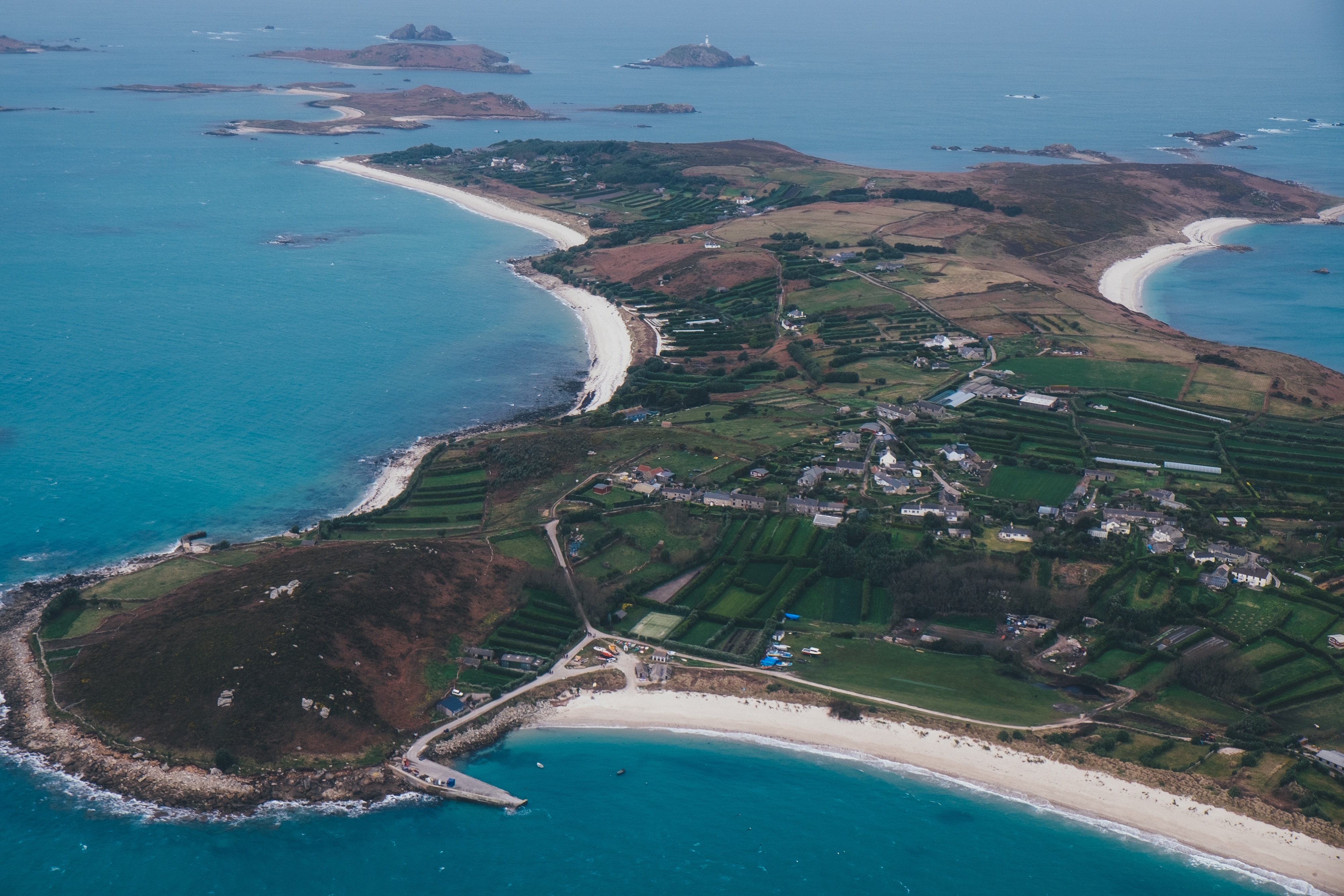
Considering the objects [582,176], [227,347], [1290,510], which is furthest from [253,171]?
[1290,510]

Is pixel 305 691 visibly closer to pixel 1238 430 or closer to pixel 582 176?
pixel 1238 430

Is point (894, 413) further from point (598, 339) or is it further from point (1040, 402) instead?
point (598, 339)

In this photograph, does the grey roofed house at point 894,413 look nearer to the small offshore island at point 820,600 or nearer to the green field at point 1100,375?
the small offshore island at point 820,600

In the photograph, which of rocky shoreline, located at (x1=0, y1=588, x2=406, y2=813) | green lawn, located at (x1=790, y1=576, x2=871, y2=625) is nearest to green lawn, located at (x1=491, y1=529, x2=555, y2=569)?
green lawn, located at (x1=790, y1=576, x2=871, y2=625)

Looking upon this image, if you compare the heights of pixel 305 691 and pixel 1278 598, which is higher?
pixel 1278 598

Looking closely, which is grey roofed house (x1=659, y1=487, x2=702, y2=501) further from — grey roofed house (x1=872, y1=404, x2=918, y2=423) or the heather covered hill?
grey roofed house (x1=872, y1=404, x2=918, y2=423)

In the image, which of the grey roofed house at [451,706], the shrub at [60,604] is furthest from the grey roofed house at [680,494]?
the shrub at [60,604]

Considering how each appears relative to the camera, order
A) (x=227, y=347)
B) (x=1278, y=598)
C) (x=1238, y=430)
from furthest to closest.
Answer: (x=227, y=347) < (x=1238, y=430) < (x=1278, y=598)
